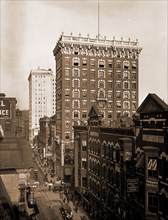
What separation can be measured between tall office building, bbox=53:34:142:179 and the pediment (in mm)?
31376

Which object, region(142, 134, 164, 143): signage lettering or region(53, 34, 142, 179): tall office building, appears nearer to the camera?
region(142, 134, 164, 143): signage lettering

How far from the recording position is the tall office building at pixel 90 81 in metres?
55.1

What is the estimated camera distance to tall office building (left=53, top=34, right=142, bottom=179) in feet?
181

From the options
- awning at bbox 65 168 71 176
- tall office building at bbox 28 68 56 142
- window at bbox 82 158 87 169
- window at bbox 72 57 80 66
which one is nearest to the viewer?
window at bbox 82 158 87 169

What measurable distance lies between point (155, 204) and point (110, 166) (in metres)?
9.20

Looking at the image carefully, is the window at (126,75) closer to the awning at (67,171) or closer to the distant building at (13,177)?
the awning at (67,171)

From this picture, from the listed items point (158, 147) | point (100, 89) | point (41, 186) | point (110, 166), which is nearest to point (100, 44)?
point (100, 89)

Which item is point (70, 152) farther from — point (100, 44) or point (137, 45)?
point (137, 45)

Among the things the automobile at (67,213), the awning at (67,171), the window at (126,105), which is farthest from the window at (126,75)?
the automobile at (67,213)

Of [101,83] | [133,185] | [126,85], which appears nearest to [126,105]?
[126,85]

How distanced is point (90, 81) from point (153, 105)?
119ft

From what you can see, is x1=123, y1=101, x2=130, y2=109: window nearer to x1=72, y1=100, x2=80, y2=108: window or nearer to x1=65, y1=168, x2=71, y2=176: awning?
x1=72, y1=100, x2=80, y2=108: window

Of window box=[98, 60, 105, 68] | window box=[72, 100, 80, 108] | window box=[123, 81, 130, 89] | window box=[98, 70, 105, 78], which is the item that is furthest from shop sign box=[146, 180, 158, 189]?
window box=[123, 81, 130, 89]

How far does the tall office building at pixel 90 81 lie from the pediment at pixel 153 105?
3138cm
